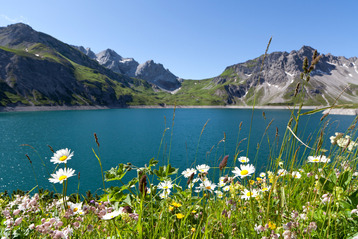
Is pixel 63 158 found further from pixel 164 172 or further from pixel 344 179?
pixel 344 179

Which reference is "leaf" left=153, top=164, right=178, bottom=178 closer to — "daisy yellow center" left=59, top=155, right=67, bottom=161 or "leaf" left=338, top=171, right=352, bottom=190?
"daisy yellow center" left=59, top=155, right=67, bottom=161

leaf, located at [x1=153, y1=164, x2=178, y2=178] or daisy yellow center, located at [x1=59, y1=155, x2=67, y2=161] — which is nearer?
daisy yellow center, located at [x1=59, y1=155, x2=67, y2=161]

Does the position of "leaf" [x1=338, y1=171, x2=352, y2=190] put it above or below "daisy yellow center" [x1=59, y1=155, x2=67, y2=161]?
below

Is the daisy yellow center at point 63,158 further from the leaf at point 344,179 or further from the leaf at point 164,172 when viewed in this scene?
the leaf at point 344,179

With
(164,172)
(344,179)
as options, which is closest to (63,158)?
(164,172)

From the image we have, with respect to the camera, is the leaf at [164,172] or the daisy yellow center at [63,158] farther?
the leaf at [164,172]

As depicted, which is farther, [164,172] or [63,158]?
[164,172]

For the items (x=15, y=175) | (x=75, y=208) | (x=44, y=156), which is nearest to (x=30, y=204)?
(x=75, y=208)

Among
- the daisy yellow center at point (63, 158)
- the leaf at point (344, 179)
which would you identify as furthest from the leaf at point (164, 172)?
the leaf at point (344, 179)

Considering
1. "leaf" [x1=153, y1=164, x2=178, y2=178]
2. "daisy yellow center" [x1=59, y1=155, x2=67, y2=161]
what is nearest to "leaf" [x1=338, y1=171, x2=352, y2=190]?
"leaf" [x1=153, y1=164, x2=178, y2=178]

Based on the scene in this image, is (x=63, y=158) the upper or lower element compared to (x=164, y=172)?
upper

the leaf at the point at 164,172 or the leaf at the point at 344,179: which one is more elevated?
the leaf at the point at 344,179

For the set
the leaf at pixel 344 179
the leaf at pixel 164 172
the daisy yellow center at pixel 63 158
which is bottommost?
the leaf at pixel 164 172

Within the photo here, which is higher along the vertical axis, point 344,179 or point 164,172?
point 344,179
